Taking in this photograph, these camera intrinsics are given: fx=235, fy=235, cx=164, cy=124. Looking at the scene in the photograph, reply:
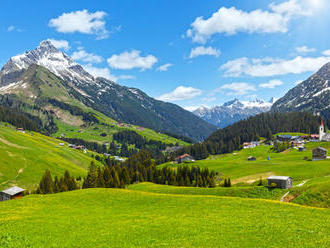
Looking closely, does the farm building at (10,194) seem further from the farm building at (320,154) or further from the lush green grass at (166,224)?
the farm building at (320,154)

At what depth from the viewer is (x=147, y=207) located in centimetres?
4109

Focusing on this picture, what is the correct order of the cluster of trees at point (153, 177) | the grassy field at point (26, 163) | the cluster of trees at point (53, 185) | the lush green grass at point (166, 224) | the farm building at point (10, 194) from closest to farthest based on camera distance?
the lush green grass at point (166, 224)
the farm building at point (10, 194)
the cluster of trees at point (153, 177)
the cluster of trees at point (53, 185)
the grassy field at point (26, 163)

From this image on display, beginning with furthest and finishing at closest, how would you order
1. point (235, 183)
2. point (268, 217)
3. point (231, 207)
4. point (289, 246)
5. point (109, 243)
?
point (235, 183) < point (231, 207) < point (268, 217) < point (109, 243) < point (289, 246)

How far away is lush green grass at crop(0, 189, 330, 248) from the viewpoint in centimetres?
2223

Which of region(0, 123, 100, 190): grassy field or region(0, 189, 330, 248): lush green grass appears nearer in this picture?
region(0, 189, 330, 248): lush green grass

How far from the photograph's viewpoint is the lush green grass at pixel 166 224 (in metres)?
22.2

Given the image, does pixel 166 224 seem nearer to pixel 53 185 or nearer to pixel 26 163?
pixel 53 185

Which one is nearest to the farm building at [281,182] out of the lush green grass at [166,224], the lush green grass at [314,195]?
the lush green grass at [314,195]

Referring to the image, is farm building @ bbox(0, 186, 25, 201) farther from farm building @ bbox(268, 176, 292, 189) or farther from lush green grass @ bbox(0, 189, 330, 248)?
farm building @ bbox(268, 176, 292, 189)

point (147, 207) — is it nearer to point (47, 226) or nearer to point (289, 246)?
point (47, 226)

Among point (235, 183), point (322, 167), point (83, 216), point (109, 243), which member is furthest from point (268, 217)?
point (322, 167)

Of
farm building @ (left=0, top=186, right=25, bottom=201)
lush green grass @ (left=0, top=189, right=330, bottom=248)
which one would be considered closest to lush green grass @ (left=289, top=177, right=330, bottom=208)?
lush green grass @ (left=0, top=189, right=330, bottom=248)

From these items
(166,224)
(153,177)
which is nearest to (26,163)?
(153,177)

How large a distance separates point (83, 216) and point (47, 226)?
21.5 feet
